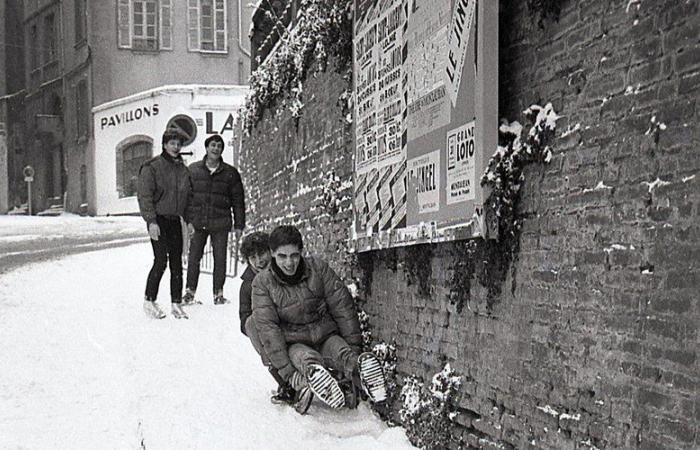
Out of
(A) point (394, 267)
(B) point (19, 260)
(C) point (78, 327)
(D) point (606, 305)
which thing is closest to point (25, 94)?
(B) point (19, 260)

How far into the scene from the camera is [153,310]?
9727mm

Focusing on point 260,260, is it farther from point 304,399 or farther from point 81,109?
point 81,109

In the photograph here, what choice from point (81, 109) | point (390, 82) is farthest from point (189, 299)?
point (81, 109)

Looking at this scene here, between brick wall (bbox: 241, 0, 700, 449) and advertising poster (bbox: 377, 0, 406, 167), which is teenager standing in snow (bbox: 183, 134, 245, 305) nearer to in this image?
advertising poster (bbox: 377, 0, 406, 167)

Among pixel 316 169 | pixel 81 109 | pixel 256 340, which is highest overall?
pixel 81 109

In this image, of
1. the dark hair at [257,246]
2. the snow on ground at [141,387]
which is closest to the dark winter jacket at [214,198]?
the snow on ground at [141,387]

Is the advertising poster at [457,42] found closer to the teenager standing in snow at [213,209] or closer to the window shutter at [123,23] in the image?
the teenager standing in snow at [213,209]

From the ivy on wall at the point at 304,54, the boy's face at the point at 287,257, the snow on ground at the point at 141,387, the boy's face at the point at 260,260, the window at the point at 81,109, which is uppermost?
the window at the point at 81,109

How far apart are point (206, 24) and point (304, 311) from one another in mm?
29622

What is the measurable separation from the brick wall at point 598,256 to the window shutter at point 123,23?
30.6 m

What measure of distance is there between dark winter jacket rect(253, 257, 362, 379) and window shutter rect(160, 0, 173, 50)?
29.1 meters

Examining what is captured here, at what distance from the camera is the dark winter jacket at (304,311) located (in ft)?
20.5

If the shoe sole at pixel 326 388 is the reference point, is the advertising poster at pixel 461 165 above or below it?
above

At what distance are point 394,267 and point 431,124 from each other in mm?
1273
